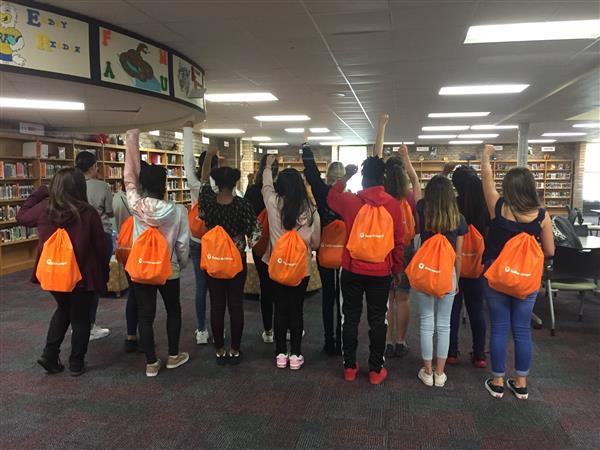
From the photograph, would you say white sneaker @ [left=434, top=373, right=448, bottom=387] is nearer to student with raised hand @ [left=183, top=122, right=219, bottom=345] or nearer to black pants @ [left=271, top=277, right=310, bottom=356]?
black pants @ [left=271, top=277, right=310, bottom=356]

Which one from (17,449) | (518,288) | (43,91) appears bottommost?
(17,449)

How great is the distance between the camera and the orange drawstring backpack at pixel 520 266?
237cm

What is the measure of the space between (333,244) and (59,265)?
1.88m

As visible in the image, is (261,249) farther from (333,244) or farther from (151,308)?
(151,308)

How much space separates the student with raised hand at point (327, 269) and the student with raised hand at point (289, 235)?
0.11 meters

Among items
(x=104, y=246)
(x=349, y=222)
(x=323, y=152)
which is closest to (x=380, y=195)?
(x=349, y=222)

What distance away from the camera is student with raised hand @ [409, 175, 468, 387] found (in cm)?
261

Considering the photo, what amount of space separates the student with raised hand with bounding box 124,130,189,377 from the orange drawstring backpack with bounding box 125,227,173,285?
5 centimetres

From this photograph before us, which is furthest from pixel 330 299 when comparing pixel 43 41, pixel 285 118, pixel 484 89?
pixel 285 118

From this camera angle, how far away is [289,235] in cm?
278

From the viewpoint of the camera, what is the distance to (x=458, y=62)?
4750 millimetres

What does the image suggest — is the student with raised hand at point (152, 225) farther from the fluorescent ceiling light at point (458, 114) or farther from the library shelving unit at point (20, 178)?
the fluorescent ceiling light at point (458, 114)

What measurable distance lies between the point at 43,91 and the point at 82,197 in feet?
7.41

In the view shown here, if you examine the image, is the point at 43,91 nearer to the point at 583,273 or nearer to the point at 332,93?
the point at 332,93
